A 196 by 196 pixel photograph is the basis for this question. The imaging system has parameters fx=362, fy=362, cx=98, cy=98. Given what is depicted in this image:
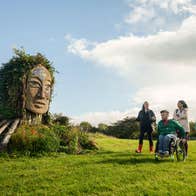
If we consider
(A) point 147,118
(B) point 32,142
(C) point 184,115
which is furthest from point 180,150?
(B) point 32,142

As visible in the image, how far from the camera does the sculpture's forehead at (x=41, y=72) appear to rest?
18797 millimetres

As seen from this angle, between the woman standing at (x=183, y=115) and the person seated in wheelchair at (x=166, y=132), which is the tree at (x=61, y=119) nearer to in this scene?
the woman standing at (x=183, y=115)

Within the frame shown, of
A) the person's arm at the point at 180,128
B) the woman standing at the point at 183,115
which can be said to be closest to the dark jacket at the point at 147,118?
the woman standing at the point at 183,115

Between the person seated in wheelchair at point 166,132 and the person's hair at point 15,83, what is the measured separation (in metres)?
8.65

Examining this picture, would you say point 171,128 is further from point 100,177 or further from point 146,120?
point 100,177

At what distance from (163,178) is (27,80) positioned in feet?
37.6

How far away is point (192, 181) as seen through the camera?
8.62 m

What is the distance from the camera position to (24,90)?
18438 millimetres

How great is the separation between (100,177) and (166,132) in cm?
388

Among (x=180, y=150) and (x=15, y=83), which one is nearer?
(x=180, y=150)

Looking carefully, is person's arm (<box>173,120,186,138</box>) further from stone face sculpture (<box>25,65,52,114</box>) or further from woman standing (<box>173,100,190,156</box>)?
stone face sculpture (<box>25,65,52,114</box>)

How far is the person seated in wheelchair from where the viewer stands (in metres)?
11.4

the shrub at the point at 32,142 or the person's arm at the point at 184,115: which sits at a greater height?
the person's arm at the point at 184,115

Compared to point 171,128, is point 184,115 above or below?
above
